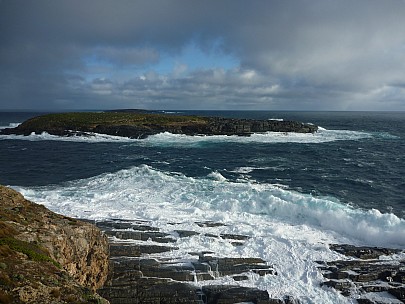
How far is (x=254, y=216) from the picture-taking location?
26281 millimetres

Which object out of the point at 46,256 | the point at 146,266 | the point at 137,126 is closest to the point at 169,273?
the point at 146,266

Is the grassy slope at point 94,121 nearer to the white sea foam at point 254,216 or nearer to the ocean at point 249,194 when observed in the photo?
the ocean at point 249,194

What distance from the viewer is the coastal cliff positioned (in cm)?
959

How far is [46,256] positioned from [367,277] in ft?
52.9

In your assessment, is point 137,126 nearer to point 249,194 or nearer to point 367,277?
point 249,194

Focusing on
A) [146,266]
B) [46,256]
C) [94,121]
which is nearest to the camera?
[46,256]

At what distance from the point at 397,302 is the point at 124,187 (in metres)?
25.7

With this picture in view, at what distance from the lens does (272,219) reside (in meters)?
26.0

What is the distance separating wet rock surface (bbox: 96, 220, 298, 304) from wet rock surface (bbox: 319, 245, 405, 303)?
→ 10.9 ft

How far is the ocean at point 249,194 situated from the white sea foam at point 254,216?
0.26 ft

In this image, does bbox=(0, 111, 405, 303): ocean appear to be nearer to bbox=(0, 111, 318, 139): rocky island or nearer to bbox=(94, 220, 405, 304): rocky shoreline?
bbox=(94, 220, 405, 304): rocky shoreline

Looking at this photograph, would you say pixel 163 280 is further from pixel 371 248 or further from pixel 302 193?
pixel 302 193

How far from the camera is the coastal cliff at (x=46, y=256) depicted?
959 cm

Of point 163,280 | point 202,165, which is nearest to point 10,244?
point 163,280
